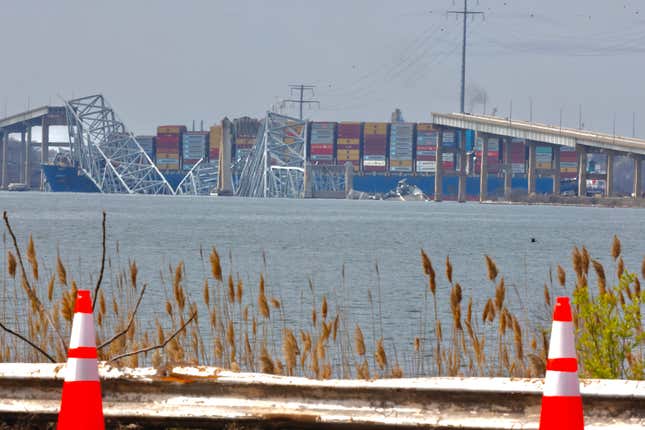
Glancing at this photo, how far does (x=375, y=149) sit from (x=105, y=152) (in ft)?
140

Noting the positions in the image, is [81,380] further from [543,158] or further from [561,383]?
[543,158]

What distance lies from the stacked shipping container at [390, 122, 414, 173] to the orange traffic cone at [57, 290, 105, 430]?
189016 mm

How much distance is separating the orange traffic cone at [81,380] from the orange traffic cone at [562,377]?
1.76 metres

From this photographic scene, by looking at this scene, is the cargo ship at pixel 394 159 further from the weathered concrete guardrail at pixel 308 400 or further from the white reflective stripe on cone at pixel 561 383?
the white reflective stripe on cone at pixel 561 383

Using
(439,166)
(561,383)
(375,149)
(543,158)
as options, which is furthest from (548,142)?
(561,383)

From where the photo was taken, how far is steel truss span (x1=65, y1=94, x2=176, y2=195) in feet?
589

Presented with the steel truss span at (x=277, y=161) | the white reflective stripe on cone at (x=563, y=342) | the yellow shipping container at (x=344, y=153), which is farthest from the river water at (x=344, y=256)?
the yellow shipping container at (x=344, y=153)

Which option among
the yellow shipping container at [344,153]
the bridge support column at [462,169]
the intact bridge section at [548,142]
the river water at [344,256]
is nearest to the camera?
Result: the river water at [344,256]

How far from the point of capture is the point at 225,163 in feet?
569

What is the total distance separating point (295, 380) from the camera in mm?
6070

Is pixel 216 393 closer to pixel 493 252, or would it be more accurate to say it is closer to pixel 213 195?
pixel 493 252

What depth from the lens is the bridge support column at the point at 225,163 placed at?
172 m

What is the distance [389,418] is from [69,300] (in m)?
3.05

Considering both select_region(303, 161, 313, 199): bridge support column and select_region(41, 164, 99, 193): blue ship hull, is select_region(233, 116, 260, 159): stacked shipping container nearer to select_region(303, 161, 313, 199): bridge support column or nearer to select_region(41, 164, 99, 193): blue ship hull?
select_region(303, 161, 313, 199): bridge support column
